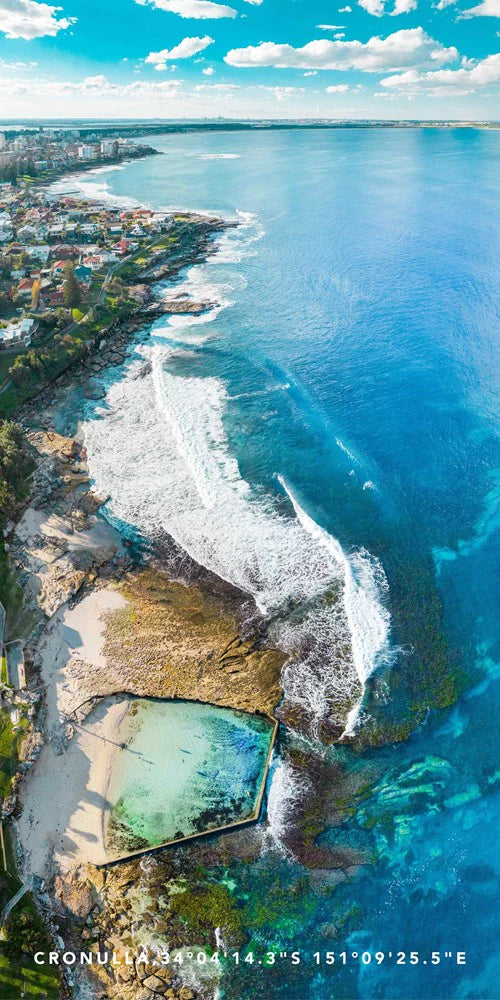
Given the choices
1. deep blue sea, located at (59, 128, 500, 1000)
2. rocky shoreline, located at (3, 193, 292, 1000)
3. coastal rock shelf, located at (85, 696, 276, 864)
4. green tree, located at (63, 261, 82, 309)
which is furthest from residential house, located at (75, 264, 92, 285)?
coastal rock shelf, located at (85, 696, 276, 864)

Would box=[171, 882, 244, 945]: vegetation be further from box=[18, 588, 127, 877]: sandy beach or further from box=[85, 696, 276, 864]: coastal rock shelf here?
box=[18, 588, 127, 877]: sandy beach

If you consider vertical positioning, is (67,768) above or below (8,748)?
below

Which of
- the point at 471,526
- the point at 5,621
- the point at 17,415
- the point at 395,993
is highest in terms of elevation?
the point at 17,415

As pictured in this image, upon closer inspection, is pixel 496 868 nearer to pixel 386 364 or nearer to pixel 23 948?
pixel 23 948

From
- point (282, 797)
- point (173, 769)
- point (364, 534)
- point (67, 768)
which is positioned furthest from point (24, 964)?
point (364, 534)

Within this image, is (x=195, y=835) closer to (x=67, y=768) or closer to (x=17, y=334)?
(x=67, y=768)

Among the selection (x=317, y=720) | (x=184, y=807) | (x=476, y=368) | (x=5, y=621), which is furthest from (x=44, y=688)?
(x=476, y=368)
